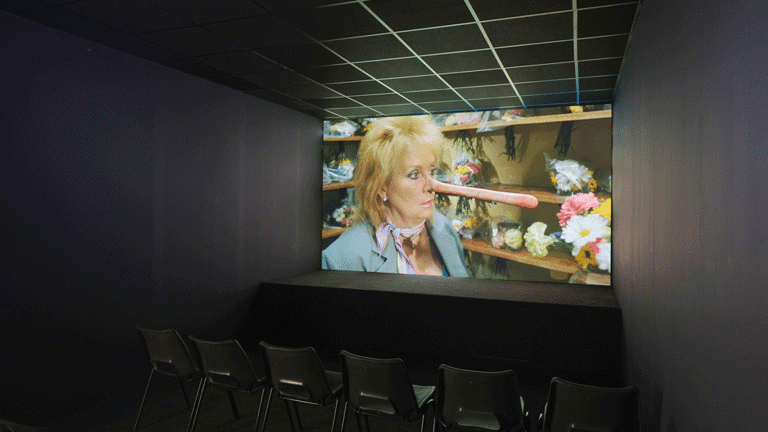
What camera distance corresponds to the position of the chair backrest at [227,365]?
308 cm

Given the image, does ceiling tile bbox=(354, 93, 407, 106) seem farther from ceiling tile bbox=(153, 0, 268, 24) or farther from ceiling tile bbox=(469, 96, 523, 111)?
ceiling tile bbox=(153, 0, 268, 24)

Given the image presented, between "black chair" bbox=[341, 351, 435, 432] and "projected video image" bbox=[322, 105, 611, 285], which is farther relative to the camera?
"projected video image" bbox=[322, 105, 611, 285]

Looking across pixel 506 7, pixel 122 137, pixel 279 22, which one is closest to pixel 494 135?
pixel 506 7

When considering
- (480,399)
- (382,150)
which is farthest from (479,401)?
(382,150)

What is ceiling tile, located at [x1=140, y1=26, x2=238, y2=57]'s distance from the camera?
12.3 feet

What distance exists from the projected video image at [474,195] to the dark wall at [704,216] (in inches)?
120

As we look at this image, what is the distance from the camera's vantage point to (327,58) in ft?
14.2

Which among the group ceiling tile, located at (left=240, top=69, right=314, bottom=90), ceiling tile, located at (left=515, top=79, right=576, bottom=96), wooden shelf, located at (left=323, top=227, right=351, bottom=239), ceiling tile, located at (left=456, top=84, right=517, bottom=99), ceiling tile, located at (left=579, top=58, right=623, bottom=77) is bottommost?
wooden shelf, located at (left=323, top=227, right=351, bottom=239)

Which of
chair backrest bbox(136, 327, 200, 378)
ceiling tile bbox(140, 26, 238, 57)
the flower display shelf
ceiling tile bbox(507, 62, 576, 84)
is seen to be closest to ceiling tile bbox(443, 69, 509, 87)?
ceiling tile bbox(507, 62, 576, 84)

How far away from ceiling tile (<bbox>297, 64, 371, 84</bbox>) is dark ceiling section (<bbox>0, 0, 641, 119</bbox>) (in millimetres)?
11

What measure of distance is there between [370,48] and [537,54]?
1.52m

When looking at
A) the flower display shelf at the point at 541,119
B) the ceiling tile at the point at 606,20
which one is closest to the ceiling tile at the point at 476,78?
the ceiling tile at the point at 606,20

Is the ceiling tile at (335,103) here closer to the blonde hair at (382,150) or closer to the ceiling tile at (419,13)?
the blonde hair at (382,150)

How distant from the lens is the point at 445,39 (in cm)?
380
